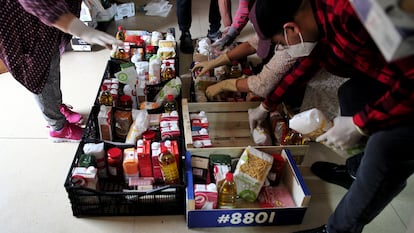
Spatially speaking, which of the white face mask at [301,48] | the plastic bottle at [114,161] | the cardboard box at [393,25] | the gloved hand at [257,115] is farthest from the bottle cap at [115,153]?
the cardboard box at [393,25]

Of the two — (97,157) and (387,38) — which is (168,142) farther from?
(387,38)

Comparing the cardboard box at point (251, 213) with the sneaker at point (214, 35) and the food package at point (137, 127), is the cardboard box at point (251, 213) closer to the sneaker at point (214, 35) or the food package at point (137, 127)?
the food package at point (137, 127)

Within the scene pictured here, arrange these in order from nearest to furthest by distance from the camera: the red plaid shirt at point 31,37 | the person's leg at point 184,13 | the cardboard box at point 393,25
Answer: the cardboard box at point 393,25, the red plaid shirt at point 31,37, the person's leg at point 184,13

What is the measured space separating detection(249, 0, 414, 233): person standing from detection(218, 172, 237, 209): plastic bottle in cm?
27

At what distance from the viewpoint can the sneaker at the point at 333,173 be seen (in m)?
1.46

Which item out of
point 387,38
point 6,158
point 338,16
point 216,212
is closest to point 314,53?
point 338,16

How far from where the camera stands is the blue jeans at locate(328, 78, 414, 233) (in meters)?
0.85

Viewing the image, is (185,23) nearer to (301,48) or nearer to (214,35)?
(214,35)

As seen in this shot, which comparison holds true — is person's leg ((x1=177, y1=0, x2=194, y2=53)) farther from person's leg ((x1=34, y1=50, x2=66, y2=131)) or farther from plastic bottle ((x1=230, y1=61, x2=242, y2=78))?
person's leg ((x1=34, y1=50, x2=66, y2=131))

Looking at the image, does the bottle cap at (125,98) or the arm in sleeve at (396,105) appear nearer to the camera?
the arm in sleeve at (396,105)

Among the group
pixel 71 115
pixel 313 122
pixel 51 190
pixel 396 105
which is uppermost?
pixel 396 105

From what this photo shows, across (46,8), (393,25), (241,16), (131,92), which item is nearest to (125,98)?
(131,92)

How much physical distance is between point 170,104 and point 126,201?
0.49 m

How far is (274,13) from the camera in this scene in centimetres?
102
